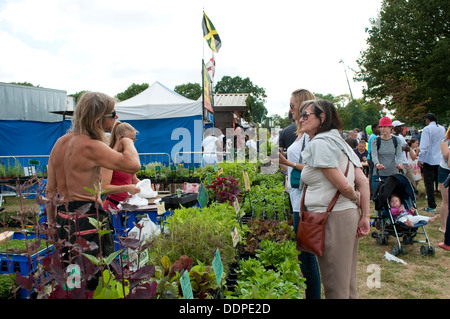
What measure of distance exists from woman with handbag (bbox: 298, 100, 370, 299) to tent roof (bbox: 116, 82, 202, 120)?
918cm

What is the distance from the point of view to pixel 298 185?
2.74 metres

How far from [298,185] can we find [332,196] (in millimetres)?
522

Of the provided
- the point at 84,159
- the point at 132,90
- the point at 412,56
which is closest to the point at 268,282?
the point at 84,159

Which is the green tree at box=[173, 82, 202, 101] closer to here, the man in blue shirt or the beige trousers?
the man in blue shirt

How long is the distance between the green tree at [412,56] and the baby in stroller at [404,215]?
545 inches

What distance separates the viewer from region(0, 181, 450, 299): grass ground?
3541mm

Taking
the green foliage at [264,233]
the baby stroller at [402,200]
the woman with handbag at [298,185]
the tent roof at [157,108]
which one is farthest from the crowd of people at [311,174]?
the tent roof at [157,108]

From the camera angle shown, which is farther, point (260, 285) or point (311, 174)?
point (311, 174)

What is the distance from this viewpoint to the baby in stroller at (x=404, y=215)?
15.2ft

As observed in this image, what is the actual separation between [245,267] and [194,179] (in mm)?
4911

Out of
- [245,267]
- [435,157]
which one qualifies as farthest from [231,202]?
[435,157]

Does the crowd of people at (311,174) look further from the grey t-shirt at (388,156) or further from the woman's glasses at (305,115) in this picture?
the grey t-shirt at (388,156)

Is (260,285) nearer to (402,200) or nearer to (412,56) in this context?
(402,200)
